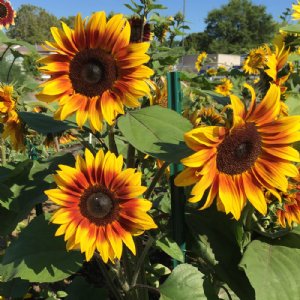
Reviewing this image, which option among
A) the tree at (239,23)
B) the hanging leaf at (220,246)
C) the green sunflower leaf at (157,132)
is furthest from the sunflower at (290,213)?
the tree at (239,23)

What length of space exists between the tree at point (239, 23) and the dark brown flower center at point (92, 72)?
45640 mm

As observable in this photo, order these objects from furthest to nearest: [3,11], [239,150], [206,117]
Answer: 1. [3,11]
2. [206,117]
3. [239,150]

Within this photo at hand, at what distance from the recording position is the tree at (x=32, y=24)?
3894 cm

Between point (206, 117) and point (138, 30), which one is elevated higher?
point (138, 30)

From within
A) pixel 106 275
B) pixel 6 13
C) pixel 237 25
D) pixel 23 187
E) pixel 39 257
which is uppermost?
pixel 237 25

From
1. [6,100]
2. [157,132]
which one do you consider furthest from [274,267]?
[6,100]

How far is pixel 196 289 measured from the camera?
1.08m

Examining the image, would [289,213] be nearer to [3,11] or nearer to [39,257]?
[39,257]

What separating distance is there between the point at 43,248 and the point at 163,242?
0.30 m

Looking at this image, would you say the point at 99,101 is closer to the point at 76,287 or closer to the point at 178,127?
the point at 178,127

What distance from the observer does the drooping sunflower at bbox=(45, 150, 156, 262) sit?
3.05 feet

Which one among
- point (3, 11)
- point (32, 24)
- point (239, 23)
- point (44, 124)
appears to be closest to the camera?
point (44, 124)

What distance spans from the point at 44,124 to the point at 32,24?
44672mm

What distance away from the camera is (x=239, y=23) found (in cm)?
4772
